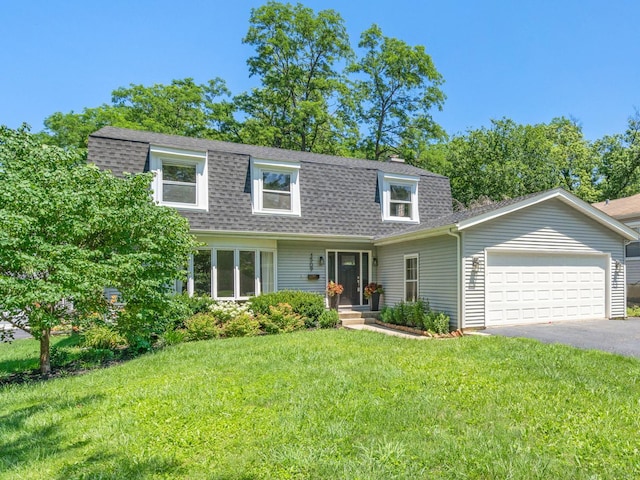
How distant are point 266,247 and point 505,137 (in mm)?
20181

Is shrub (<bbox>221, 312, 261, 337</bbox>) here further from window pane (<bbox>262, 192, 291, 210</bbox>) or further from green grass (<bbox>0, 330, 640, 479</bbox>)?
window pane (<bbox>262, 192, 291, 210</bbox>)

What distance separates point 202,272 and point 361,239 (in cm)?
550

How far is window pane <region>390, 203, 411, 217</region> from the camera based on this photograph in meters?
14.7

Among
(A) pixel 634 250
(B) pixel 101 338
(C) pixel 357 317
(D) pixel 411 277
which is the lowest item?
(C) pixel 357 317

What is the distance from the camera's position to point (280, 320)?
10.4 m

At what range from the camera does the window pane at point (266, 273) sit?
12.5 metres

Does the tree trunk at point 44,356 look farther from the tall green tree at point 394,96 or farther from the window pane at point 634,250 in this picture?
the tall green tree at point 394,96

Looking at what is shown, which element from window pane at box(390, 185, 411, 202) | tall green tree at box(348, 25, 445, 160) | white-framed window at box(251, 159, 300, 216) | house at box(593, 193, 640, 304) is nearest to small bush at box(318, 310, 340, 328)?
white-framed window at box(251, 159, 300, 216)

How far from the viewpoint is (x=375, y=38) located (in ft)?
90.4

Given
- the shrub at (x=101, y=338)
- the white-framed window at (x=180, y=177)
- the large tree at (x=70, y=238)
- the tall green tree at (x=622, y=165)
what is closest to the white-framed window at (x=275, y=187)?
the white-framed window at (x=180, y=177)

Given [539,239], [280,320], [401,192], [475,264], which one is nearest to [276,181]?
[280,320]

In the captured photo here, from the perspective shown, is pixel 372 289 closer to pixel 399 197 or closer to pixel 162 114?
pixel 399 197

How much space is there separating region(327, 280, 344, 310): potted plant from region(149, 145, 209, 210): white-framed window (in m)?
4.85

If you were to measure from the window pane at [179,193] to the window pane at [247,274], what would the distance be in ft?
7.75
